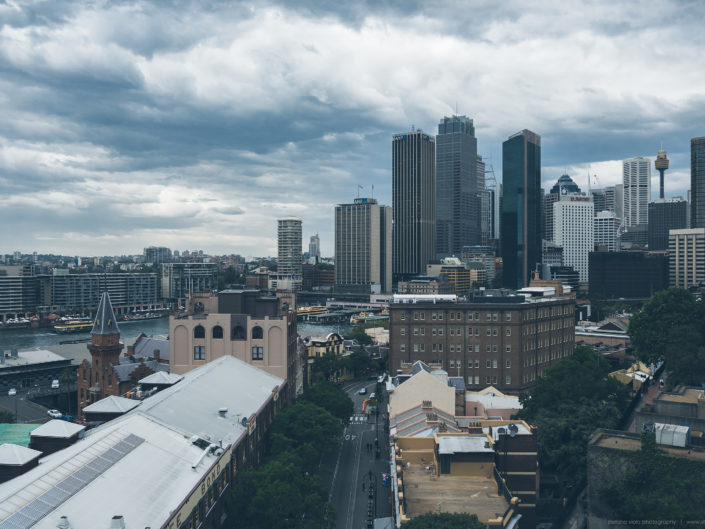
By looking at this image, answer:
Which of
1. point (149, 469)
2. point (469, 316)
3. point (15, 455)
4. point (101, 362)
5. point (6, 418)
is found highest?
point (469, 316)

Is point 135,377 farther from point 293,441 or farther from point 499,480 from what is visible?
point 499,480

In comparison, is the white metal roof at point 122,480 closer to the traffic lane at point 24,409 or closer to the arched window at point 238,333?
the arched window at point 238,333

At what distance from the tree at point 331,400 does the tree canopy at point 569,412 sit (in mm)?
20708

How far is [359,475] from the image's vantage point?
64.6 meters

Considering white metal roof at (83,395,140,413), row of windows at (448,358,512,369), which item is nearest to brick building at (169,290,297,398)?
white metal roof at (83,395,140,413)

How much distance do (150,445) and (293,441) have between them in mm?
19479

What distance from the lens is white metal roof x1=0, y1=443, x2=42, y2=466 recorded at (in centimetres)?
3359

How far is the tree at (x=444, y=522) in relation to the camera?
32.8 meters

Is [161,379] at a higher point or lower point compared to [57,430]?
lower

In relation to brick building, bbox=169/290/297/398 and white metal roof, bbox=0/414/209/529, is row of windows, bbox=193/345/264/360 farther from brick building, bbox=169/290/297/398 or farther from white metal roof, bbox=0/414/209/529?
white metal roof, bbox=0/414/209/529

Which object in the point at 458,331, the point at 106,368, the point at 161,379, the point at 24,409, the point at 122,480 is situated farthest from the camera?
the point at 458,331

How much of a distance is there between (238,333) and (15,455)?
3894 centimetres

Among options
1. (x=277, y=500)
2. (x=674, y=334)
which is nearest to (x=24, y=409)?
(x=277, y=500)

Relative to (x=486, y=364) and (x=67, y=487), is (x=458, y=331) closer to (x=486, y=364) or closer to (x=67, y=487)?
(x=486, y=364)
